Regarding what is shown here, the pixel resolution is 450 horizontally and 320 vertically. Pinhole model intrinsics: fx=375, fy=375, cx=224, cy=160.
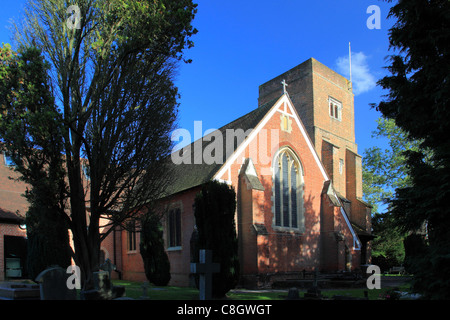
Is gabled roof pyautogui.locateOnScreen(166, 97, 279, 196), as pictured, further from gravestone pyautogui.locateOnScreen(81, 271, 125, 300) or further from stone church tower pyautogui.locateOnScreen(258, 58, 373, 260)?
stone church tower pyautogui.locateOnScreen(258, 58, 373, 260)

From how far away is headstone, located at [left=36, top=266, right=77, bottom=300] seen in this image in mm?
9906

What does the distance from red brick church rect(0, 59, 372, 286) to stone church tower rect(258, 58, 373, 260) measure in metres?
3.73

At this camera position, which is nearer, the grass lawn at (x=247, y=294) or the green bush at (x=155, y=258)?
the grass lawn at (x=247, y=294)

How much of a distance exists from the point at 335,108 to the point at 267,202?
18066mm

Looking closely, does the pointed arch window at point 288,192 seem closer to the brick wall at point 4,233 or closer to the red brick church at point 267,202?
the red brick church at point 267,202

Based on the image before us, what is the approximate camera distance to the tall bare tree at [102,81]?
1205 cm

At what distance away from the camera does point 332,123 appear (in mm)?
33969

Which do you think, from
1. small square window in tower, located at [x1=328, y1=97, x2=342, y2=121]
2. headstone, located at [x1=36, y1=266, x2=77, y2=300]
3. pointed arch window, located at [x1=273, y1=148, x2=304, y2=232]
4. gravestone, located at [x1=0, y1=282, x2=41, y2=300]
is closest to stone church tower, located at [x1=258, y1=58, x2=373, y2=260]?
small square window in tower, located at [x1=328, y1=97, x2=342, y2=121]

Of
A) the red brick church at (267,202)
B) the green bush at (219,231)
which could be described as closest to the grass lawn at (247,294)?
the green bush at (219,231)

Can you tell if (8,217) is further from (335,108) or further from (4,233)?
(335,108)

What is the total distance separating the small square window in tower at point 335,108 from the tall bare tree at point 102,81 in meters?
24.3

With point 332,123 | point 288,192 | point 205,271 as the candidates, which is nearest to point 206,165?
point 288,192

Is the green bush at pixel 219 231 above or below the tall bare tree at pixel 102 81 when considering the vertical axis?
below
